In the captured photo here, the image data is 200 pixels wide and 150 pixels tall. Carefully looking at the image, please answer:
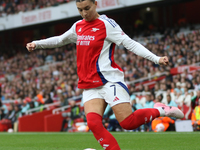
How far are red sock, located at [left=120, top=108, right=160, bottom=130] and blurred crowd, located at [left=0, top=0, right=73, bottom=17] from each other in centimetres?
2119

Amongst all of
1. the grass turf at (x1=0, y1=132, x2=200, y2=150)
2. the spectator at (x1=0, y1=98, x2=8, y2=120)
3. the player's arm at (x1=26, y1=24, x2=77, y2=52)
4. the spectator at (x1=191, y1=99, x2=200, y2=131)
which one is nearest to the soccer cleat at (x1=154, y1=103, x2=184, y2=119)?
the player's arm at (x1=26, y1=24, x2=77, y2=52)

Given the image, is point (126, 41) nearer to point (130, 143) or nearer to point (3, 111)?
point (130, 143)

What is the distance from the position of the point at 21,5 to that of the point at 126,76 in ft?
45.7

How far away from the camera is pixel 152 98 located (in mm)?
14039

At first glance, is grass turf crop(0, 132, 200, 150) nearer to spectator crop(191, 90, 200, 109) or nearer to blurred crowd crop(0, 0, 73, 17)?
spectator crop(191, 90, 200, 109)

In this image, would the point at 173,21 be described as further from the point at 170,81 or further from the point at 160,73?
the point at 170,81

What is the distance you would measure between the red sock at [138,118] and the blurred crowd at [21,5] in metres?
21.2

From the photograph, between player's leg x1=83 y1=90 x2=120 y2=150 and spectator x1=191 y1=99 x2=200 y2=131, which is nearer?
player's leg x1=83 y1=90 x2=120 y2=150

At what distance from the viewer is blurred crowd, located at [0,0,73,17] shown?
2715 centimetres

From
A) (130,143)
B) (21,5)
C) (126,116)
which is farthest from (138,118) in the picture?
(21,5)

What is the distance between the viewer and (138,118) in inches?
195

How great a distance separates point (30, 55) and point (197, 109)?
21.3 metres

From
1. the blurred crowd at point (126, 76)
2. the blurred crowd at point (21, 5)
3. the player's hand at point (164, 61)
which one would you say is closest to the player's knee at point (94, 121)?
the player's hand at point (164, 61)

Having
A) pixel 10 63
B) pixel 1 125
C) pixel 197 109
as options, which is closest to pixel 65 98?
pixel 1 125
